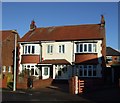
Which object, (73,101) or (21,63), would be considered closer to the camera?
(73,101)

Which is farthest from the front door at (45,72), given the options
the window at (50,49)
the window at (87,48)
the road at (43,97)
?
the road at (43,97)

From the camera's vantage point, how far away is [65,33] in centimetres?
4175

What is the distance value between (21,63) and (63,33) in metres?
7.75

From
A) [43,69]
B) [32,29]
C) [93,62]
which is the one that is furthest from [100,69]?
[32,29]

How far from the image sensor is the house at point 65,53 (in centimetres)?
3738

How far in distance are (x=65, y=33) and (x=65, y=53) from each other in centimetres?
390

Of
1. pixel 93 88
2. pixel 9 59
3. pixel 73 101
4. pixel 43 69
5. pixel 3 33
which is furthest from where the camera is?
pixel 3 33

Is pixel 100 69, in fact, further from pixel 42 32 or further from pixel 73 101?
pixel 73 101

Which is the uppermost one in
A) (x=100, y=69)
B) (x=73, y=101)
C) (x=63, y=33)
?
(x=63, y=33)

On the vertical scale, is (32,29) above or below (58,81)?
above

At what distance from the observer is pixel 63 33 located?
41906 millimetres

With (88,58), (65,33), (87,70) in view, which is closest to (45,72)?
(87,70)

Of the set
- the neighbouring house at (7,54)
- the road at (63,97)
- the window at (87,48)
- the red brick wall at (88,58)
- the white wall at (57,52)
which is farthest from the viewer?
the neighbouring house at (7,54)

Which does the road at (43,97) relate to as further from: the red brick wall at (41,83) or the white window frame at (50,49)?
the white window frame at (50,49)
